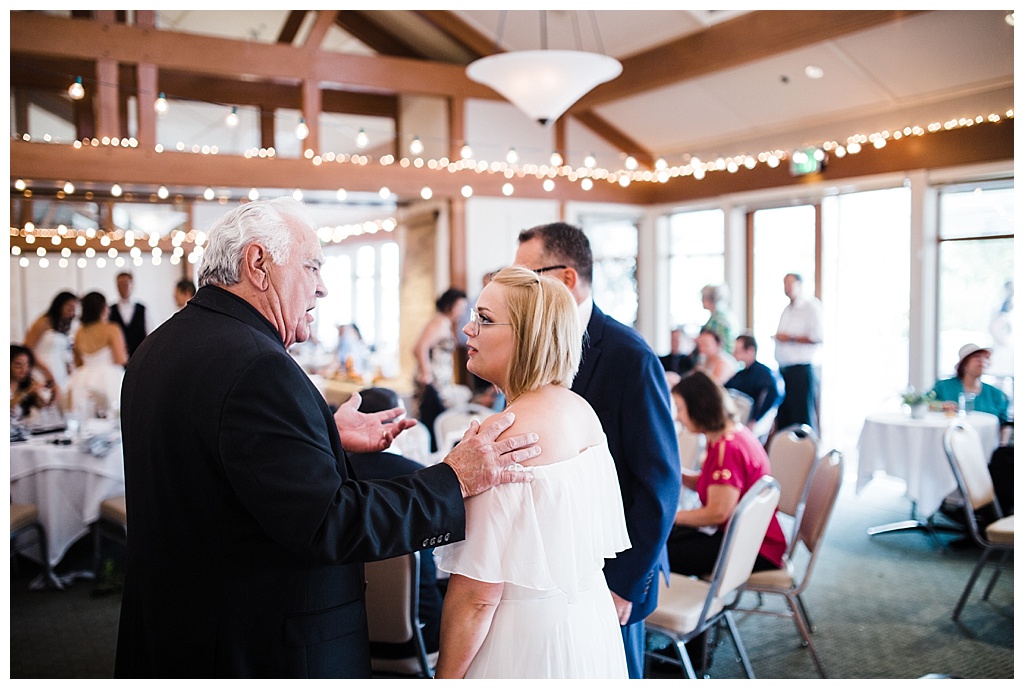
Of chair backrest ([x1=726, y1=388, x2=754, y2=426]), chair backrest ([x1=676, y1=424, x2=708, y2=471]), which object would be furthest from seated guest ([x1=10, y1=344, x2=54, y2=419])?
chair backrest ([x1=726, y1=388, x2=754, y2=426])

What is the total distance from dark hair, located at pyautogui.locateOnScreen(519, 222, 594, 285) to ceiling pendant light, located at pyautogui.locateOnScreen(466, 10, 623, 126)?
9.66 feet

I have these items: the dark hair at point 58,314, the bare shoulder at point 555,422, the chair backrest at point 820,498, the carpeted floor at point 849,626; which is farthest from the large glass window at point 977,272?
the dark hair at point 58,314

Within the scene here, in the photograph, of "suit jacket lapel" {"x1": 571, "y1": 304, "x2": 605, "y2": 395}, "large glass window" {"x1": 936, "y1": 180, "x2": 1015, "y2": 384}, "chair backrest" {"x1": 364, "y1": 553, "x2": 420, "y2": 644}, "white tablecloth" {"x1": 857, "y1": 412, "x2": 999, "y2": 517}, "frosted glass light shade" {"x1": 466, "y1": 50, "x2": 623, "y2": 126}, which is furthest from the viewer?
"large glass window" {"x1": 936, "y1": 180, "x2": 1015, "y2": 384}

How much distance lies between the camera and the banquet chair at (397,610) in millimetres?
2613

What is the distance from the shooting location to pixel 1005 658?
3779 millimetres

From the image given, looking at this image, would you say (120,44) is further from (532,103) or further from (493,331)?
(493,331)

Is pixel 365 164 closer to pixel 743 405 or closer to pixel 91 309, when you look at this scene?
pixel 91 309

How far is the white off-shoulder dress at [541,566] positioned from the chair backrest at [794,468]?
241cm

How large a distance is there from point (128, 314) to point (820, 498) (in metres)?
6.73

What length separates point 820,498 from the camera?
3.59 meters

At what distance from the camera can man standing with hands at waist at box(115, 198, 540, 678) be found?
149 centimetres

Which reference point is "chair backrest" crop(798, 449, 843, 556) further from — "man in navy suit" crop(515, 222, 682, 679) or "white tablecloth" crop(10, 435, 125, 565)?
"white tablecloth" crop(10, 435, 125, 565)

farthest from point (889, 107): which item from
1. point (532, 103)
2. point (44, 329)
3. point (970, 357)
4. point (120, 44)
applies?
point (44, 329)

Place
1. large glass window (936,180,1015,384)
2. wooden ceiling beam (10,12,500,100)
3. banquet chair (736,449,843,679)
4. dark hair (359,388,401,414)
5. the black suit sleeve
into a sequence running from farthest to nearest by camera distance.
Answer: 1. wooden ceiling beam (10,12,500,100)
2. large glass window (936,180,1015,384)
3. banquet chair (736,449,843,679)
4. dark hair (359,388,401,414)
5. the black suit sleeve
